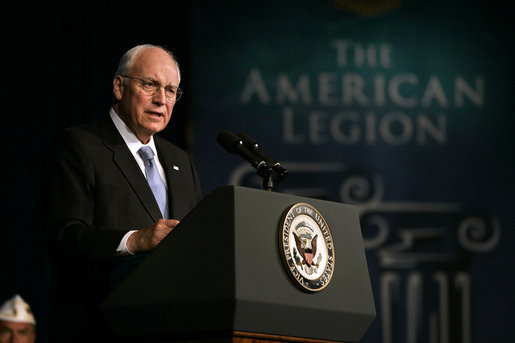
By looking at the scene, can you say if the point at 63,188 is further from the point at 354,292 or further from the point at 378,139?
the point at 378,139

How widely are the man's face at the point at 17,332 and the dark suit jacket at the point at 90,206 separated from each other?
2359mm

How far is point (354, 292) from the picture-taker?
1545 millimetres

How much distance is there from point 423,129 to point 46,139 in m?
1.86

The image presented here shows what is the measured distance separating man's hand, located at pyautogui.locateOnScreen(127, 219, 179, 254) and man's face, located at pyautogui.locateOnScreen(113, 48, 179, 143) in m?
0.39

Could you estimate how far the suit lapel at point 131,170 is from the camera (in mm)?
1723

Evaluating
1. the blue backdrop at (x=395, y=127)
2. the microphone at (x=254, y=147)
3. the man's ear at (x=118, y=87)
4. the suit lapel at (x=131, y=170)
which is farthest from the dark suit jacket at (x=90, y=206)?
the blue backdrop at (x=395, y=127)

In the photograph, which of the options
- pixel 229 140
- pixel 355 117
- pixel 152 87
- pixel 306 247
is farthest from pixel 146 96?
pixel 355 117

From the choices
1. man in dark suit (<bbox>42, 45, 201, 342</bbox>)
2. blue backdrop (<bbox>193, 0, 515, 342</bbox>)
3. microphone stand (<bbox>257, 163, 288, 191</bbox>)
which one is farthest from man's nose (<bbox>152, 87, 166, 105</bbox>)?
blue backdrop (<bbox>193, 0, 515, 342</bbox>)

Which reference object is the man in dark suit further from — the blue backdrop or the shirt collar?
the blue backdrop

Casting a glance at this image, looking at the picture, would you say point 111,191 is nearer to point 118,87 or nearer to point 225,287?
point 118,87

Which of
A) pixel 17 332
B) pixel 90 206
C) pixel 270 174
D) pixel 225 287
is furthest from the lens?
pixel 17 332

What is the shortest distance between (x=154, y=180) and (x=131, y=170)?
9 cm

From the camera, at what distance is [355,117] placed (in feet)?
13.5

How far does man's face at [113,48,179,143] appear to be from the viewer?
1.87 metres
